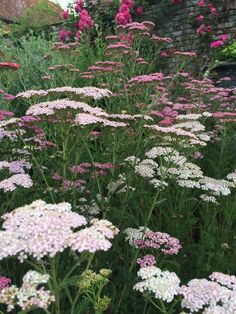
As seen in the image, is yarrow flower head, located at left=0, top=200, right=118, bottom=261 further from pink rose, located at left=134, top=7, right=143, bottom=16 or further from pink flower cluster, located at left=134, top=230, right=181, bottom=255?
pink rose, located at left=134, top=7, right=143, bottom=16

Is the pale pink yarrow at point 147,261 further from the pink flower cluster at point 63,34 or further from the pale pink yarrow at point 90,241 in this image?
the pink flower cluster at point 63,34

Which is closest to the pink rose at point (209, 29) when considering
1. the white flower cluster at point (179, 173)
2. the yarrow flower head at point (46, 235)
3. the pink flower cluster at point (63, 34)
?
the pink flower cluster at point (63, 34)

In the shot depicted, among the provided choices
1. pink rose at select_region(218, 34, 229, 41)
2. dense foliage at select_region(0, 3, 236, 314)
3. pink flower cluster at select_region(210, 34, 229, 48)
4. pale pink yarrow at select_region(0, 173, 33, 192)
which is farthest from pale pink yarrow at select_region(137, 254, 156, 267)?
pink rose at select_region(218, 34, 229, 41)

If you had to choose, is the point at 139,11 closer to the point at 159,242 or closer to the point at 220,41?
the point at 220,41

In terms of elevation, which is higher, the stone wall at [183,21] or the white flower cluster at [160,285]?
the stone wall at [183,21]

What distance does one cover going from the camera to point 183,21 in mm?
9359

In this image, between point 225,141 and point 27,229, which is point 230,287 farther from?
point 225,141

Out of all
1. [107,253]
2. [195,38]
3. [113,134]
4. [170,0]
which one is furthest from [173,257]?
[170,0]

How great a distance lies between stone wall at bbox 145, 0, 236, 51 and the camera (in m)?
8.58

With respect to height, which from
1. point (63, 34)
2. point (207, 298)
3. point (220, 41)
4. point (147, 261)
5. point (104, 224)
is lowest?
point (147, 261)

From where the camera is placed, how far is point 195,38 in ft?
29.6

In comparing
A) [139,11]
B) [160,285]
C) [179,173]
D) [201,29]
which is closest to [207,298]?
[160,285]

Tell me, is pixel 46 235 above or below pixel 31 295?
above

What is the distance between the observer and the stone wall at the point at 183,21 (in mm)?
8578
